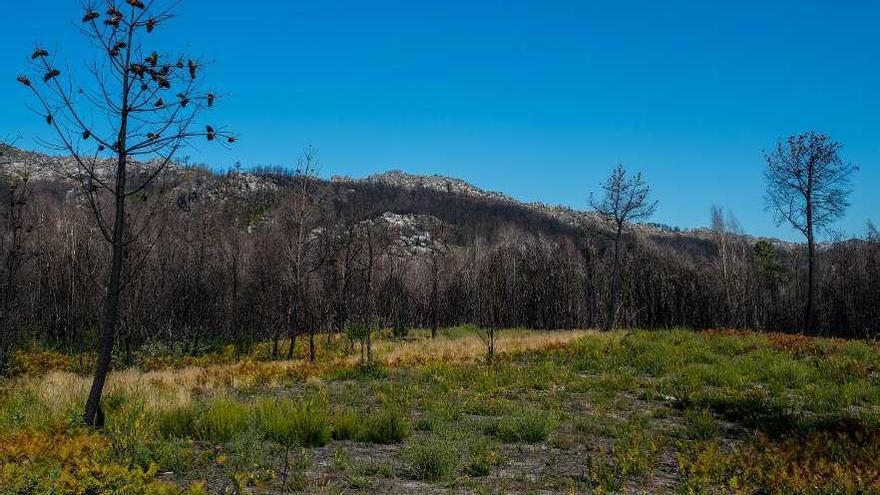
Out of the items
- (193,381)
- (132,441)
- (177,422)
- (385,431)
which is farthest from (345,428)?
(193,381)

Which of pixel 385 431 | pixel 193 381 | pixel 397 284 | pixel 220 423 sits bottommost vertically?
pixel 193 381

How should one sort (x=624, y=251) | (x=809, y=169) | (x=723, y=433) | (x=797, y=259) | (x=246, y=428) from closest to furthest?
(x=246, y=428), (x=723, y=433), (x=809, y=169), (x=797, y=259), (x=624, y=251)

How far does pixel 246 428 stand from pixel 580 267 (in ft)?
141

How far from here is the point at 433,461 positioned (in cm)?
686

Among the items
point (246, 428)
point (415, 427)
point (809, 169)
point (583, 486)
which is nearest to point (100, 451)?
point (246, 428)

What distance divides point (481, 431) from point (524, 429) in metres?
0.82

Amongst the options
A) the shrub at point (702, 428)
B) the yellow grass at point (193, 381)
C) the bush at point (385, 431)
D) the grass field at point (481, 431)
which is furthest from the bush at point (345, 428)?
the shrub at point (702, 428)

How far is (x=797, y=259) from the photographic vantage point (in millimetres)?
48219

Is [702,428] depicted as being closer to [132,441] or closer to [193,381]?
[132,441]

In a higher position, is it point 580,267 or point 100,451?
point 580,267

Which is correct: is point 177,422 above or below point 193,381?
above

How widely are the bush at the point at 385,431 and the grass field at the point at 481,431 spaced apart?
0.02m

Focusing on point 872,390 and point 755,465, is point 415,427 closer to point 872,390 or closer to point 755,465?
point 755,465

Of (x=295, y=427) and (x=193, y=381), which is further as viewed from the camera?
(x=193, y=381)
